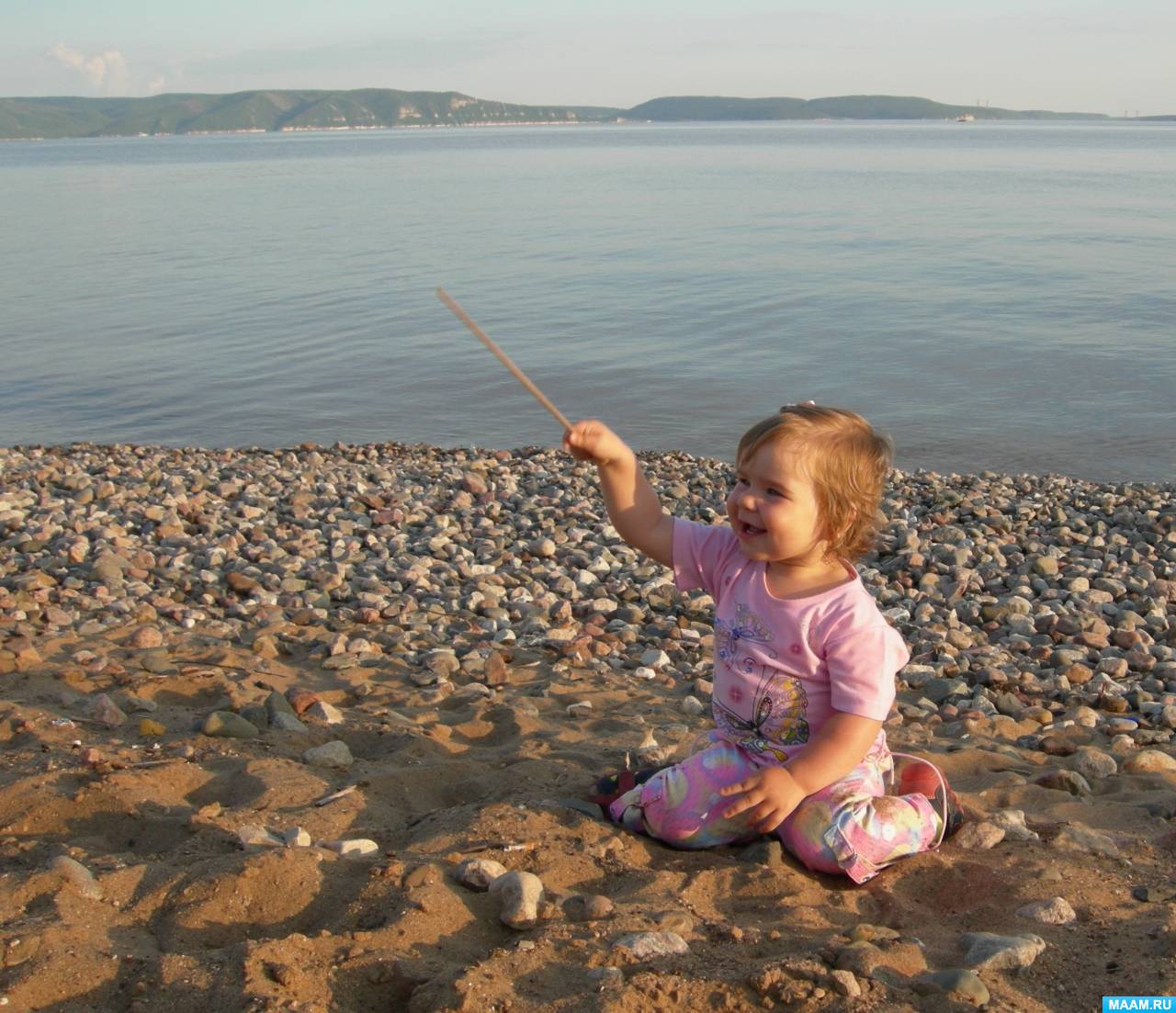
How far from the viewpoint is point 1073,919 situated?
2.96 meters

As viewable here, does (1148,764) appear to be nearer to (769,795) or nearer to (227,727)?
(769,795)

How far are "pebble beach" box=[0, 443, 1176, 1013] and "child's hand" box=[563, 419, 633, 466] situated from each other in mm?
1069

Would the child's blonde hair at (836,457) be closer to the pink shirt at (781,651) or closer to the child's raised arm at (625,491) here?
the pink shirt at (781,651)

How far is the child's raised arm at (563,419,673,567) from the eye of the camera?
11.1 ft

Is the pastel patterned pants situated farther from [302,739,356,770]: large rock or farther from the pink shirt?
[302,739,356,770]: large rock

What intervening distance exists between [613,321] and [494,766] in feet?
53.9

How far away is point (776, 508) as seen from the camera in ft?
10.8

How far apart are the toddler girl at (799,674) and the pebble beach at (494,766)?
0.12 meters

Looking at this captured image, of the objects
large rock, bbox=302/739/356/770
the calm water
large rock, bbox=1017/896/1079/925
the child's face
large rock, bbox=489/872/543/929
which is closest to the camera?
large rock, bbox=489/872/543/929

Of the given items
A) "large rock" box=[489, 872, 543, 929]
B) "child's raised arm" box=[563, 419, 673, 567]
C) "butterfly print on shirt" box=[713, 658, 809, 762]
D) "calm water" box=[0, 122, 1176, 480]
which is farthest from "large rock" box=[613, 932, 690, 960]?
"calm water" box=[0, 122, 1176, 480]

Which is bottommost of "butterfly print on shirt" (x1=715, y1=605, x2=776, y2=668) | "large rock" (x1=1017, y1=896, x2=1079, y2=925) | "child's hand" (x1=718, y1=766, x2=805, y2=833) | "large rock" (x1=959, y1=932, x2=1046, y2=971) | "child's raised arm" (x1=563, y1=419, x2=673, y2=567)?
"large rock" (x1=1017, y1=896, x2=1079, y2=925)

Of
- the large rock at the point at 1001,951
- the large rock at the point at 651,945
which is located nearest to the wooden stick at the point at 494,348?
the large rock at the point at 651,945

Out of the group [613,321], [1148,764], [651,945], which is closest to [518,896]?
[651,945]

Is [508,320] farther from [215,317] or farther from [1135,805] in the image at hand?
[1135,805]
